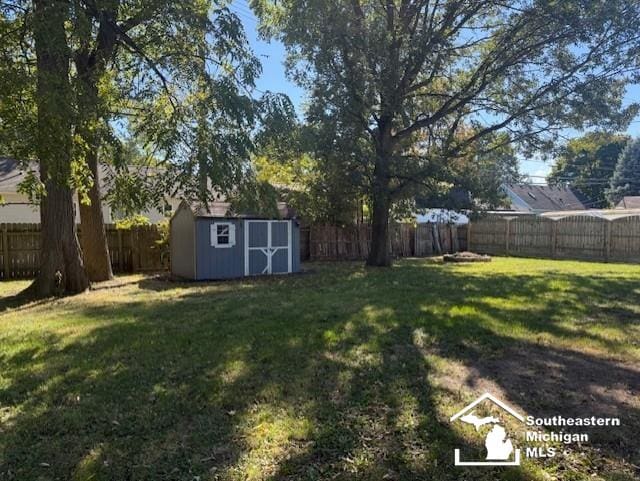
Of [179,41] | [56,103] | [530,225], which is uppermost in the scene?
[179,41]

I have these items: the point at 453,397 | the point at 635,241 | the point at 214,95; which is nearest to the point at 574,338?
the point at 453,397

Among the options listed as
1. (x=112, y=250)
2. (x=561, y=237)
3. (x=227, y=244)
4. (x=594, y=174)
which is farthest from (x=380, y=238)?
(x=594, y=174)

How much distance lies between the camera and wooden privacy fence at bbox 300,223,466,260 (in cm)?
1752

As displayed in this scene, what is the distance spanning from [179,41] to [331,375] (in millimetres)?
5941

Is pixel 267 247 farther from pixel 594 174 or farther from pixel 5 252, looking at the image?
pixel 594 174

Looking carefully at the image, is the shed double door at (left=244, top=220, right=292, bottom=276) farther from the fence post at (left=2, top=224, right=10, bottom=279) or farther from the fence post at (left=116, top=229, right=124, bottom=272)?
the fence post at (left=2, top=224, right=10, bottom=279)

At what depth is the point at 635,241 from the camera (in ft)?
54.2

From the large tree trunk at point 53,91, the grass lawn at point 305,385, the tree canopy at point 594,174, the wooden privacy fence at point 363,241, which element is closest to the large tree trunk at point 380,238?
the wooden privacy fence at point 363,241

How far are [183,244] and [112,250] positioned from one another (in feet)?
9.38

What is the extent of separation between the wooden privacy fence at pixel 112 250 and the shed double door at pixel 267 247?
3564 mm

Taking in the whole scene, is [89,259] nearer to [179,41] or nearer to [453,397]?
[179,41]

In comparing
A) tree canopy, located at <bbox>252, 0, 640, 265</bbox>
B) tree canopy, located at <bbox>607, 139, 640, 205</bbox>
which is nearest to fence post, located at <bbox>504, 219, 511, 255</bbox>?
tree canopy, located at <bbox>252, 0, 640, 265</bbox>

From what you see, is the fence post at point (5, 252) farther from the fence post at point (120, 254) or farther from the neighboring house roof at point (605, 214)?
the neighboring house roof at point (605, 214)

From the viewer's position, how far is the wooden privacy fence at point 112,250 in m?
12.3
